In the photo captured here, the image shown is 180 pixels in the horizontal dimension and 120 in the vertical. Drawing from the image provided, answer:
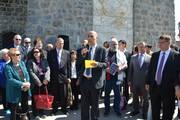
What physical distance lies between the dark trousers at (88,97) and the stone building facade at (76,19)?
6.62m

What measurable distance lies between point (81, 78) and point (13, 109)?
1538mm

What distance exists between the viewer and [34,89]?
881cm

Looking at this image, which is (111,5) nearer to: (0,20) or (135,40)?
(135,40)

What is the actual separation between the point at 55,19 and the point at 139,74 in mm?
6132

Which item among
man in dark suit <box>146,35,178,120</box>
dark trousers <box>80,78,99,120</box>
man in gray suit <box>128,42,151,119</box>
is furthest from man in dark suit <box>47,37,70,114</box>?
man in dark suit <box>146,35,178,120</box>

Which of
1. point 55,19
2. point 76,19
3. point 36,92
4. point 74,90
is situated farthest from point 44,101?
point 76,19

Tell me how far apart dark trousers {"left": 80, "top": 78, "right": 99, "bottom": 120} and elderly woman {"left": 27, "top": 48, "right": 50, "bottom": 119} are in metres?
1.28

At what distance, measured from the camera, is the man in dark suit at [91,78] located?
7.85 meters

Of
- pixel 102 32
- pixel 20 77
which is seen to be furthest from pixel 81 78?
pixel 102 32

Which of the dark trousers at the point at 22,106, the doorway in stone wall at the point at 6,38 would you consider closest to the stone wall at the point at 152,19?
the doorway in stone wall at the point at 6,38

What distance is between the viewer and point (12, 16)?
14.9 meters

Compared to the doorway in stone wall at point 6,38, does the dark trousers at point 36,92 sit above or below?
below

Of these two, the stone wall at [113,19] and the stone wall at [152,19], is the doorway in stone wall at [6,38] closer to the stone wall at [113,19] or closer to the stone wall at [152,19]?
the stone wall at [113,19]

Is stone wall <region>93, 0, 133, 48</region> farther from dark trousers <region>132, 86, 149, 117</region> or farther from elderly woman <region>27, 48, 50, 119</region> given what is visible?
elderly woman <region>27, 48, 50, 119</region>
